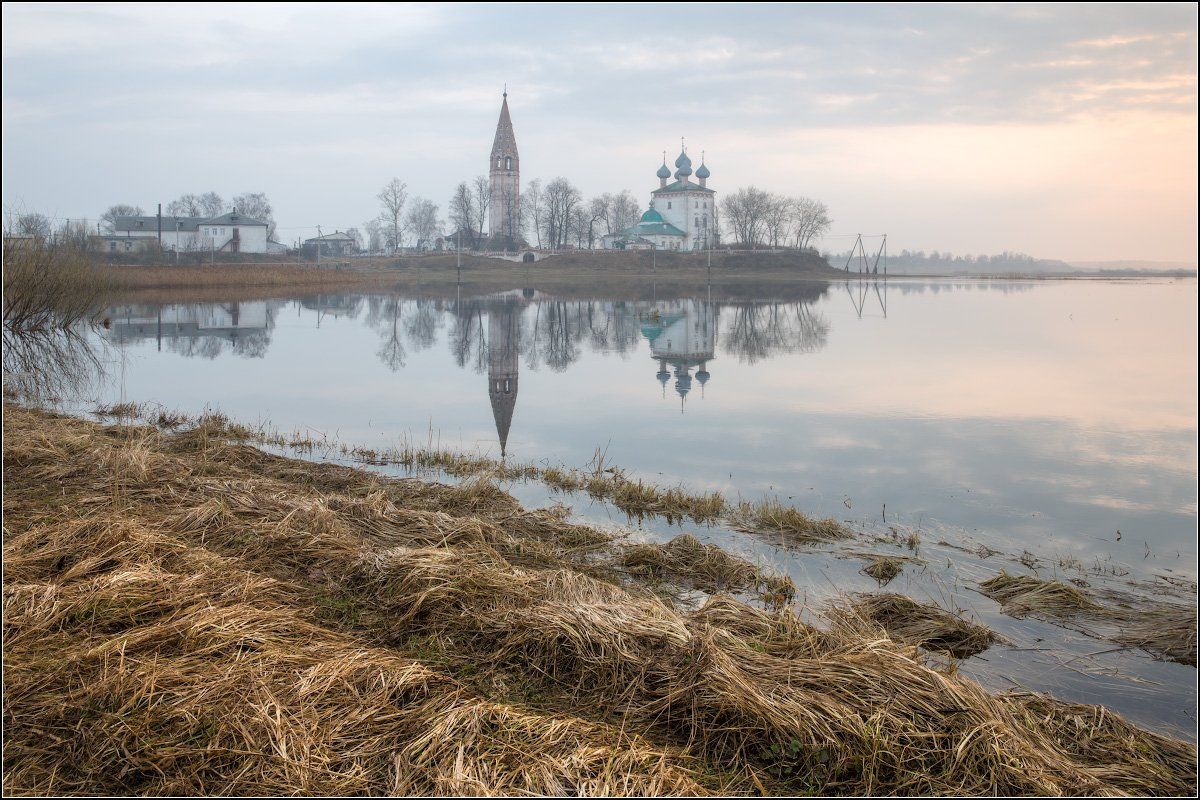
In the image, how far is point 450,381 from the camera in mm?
20656

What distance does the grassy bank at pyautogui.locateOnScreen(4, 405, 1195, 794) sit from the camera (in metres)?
3.71

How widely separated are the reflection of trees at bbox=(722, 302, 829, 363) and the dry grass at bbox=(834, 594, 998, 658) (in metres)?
18.4

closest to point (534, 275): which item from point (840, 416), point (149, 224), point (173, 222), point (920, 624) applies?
point (173, 222)

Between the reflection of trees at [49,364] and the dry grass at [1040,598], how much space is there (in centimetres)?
1694

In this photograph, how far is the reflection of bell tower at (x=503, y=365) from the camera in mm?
15719

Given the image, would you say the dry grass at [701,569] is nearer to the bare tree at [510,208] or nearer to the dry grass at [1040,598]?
the dry grass at [1040,598]

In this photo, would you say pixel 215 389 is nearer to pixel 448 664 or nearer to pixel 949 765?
pixel 448 664

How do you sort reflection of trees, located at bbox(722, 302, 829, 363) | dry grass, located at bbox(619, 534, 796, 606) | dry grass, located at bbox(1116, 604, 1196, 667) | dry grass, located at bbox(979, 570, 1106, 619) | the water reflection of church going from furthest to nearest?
reflection of trees, located at bbox(722, 302, 829, 363) → the water reflection of church → dry grass, located at bbox(619, 534, 796, 606) → dry grass, located at bbox(979, 570, 1106, 619) → dry grass, located at bbox(1116, 604, 1196, 667)

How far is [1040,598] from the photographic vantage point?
22.7 ft

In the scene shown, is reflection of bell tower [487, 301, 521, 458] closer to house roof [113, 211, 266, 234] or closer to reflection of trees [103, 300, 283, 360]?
reflection of trees [103, 300, 283, 360]

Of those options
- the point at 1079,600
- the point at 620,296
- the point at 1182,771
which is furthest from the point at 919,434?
the point at 620,296

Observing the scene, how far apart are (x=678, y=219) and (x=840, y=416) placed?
10624 cm

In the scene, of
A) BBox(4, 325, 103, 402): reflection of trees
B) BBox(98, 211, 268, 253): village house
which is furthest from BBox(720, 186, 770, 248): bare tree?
BBox(4, 325, 103, 402): reflection of trees

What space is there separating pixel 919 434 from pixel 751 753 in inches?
444
